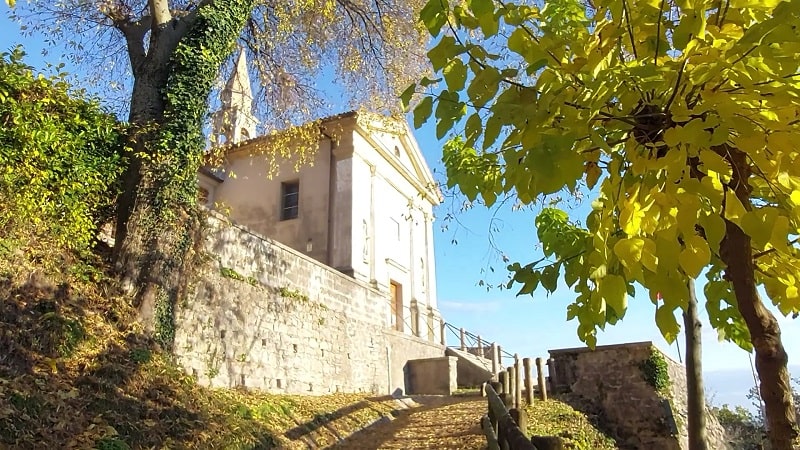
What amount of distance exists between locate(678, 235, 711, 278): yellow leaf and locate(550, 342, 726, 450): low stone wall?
9574 millimetres

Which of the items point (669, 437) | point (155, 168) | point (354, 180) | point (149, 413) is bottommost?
point (669, 437)

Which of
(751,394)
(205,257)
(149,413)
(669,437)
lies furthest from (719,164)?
(751,394)

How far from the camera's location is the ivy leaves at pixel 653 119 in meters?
1.42

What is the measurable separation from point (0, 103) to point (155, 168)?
1.96 m

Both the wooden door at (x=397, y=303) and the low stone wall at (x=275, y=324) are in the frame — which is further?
the wooden door at (x=397, y=303)

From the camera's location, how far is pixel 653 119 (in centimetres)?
164

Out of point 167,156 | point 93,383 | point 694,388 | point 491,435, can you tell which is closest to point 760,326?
point 491,435

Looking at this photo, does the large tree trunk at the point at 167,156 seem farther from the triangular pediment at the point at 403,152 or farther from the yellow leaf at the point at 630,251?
the triangular pediment at the point at 403,152

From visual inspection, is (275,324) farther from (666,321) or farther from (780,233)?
(780,233)

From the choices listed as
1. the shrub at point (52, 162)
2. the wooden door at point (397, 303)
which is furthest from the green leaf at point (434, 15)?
the wooden door at point (397, 303)

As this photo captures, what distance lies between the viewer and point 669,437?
10109 millimetres

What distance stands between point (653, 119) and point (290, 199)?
17739mm

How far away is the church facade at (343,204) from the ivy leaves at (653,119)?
47.9 feet

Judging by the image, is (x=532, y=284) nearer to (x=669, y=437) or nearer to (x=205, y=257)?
(x=205, y=257)
